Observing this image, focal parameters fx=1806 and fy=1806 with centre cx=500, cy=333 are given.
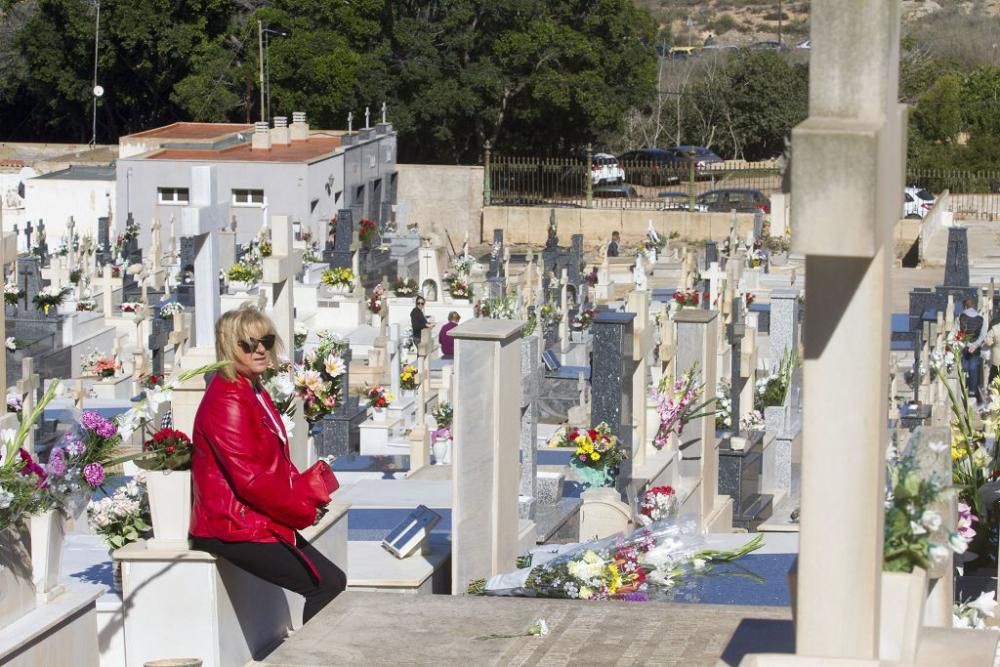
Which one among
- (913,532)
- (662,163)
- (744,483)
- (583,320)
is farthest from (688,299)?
(662,163)

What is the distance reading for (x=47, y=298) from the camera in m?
21.6

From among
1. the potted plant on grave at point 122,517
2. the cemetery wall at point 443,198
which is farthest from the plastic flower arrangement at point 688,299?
the cemetery wall at point 443,198

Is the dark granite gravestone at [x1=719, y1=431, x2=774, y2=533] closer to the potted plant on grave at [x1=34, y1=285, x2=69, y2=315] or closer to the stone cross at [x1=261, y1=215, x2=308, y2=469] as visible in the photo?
the stone cross at [x1=261, y1=215, x2=308, y2=469]

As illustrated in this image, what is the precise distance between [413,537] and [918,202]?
35737 mm

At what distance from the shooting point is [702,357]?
11.9 metres

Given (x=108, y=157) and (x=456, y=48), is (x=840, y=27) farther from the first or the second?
(x=108, y=157)

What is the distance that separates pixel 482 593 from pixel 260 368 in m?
1.67

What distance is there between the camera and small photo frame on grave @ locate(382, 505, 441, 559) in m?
7.62

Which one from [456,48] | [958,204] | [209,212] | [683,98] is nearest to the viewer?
[209,212]

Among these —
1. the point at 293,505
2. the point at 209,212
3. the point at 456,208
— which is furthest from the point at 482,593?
the point at 456,208

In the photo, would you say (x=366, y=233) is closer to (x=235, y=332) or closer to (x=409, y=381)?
(x=409, y=381)

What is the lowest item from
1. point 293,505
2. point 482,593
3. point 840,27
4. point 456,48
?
point 482,593

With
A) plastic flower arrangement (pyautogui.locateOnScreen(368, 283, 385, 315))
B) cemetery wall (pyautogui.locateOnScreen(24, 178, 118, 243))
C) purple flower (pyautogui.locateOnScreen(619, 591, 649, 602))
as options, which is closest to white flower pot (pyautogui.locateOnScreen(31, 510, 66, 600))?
purple flower (pyautogui.locateOnScreen(619, 591, 649, 602))

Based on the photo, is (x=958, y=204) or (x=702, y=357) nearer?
(x=702, y=357)
